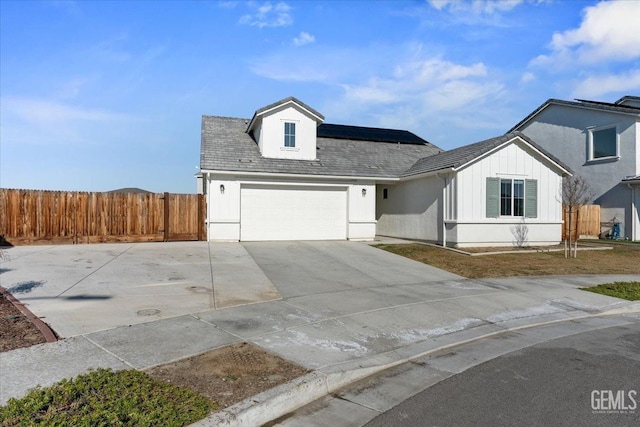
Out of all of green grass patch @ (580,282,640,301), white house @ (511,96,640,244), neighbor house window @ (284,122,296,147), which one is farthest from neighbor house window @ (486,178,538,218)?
neighbor house window @ (284,122,296,147)

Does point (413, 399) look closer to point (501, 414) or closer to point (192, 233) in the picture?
point (501, 414)

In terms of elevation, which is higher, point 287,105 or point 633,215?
point 287,105

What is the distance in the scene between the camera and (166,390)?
13.6ft

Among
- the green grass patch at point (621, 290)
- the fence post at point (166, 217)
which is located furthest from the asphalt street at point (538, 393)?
the fence post at point (166, 217)

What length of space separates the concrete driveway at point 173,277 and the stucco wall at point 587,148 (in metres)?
14.5

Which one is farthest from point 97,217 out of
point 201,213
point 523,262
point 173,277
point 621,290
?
point 621,290

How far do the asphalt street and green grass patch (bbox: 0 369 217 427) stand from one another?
5.60 ft

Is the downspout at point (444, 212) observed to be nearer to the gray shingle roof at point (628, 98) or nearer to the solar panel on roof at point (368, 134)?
the solar panel on roof at point (368, 134)

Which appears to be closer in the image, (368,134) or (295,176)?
(295,176)

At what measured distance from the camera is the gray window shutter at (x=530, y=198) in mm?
17844

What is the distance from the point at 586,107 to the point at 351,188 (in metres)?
14.4

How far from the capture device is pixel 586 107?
76.3 ft
